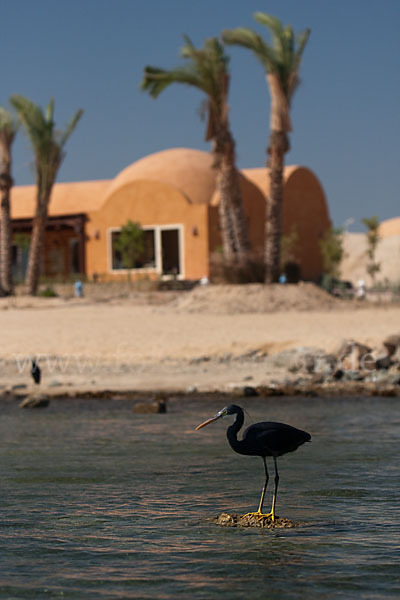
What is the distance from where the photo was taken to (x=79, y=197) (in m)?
46.5

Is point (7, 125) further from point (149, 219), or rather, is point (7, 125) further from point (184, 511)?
point (184, 511)

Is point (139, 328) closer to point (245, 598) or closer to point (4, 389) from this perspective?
point (4, 389)

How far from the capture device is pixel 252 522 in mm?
7645

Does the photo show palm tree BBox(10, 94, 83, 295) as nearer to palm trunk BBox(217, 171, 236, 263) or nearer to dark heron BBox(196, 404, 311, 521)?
palm trunk BBox(217, 171, 236, 263)

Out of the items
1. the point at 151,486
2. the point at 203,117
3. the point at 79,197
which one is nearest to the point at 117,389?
the point at 151,486

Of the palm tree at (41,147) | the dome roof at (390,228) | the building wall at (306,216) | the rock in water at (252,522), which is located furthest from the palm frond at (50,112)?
the dome roof at (390,228)

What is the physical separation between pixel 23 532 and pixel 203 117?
22.6 meters

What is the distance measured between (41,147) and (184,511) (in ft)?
87.7

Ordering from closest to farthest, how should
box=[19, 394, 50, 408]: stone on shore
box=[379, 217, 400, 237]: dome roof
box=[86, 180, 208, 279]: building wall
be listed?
box=[19, 394, 50, 408]: stone on shore
box=[86, 180, 208, 279]: building wall
box=[379, 217, 400, 237]: dome roof

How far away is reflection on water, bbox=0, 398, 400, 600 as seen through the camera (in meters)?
6.30

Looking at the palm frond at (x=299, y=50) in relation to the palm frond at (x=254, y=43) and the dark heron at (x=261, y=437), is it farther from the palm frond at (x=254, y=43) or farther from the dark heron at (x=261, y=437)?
the dark heron at (x=261, y=437)

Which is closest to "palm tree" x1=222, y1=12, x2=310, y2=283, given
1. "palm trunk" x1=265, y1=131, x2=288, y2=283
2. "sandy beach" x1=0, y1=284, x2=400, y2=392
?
"palm trunk" x1=265, y1=131, x2=288, y2=283

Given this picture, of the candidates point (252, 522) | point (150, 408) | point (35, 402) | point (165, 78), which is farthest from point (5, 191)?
point (252, 522)

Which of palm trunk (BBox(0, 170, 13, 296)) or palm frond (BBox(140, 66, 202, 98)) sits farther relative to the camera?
palm trunk (BBox(0, 170, 13, 296))
